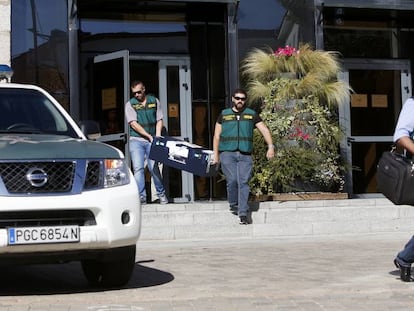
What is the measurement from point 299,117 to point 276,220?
189 centimetres

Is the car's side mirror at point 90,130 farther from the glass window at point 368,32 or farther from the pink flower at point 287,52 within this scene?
the glass window at point 368,32

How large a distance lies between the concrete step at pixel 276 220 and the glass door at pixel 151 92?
2.06 meters

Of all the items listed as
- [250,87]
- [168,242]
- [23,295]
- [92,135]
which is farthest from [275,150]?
[23,295]

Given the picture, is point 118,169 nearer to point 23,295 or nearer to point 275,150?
point 23,295

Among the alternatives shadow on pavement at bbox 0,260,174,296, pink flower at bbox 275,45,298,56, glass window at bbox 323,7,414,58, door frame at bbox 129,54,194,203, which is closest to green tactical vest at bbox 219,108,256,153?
pink flower at bbox 275,45,298,56

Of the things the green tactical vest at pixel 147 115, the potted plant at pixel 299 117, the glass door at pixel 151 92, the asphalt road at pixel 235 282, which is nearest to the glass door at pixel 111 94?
the glass door at pixel 151 92

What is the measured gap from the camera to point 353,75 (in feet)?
49.2

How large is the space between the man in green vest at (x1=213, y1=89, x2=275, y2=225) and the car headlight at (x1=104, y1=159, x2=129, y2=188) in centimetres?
456

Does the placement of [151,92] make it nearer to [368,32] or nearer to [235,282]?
[368,32]

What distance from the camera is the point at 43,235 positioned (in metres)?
5.99

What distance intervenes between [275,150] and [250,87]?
1591mm

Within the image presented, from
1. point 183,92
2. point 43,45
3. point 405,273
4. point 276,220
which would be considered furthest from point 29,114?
point 183,92

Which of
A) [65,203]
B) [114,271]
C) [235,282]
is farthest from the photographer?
[235,282]

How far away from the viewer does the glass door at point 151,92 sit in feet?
43.2
